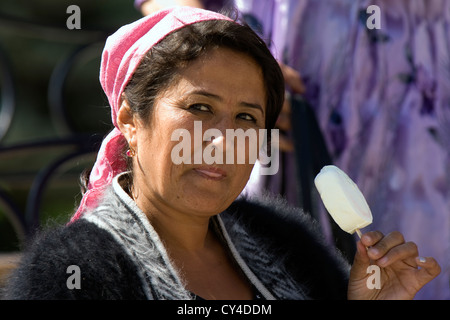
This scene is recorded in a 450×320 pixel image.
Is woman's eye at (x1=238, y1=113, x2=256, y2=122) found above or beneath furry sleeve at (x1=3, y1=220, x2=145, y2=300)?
above

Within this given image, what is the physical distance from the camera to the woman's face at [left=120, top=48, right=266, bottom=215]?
180 centimetres

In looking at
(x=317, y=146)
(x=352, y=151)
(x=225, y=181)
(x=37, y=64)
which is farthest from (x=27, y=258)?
(x=37, y=64)

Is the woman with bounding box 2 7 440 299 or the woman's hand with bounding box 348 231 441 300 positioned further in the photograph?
the woman's hand with bounding box 348 231 441 300

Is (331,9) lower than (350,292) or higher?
higher

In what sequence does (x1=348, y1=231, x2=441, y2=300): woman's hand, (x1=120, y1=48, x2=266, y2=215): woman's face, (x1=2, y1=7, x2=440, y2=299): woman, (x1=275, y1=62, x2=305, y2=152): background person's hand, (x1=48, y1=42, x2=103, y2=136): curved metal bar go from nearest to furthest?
1. (x1=2, y1=7, x2=440, y2=299): woman
2. (x1=120, y1=48, x2=266, y2=215): woman's face
3. (x1=348, y1=231, x2=441, y2=300): woman's hand
4. (x1=275, y1=62, x2=305, y2=152): background person's hand
5. (x1=48, y1=42, x2=103, y2=136): curved metal bar

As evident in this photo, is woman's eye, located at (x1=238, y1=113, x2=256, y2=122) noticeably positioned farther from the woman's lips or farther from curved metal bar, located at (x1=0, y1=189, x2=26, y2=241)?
curved metal bar, located at (x1=0, y1=189, x2=26, y2=241)

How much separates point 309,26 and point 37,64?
260 centimetres

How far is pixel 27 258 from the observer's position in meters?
1.64

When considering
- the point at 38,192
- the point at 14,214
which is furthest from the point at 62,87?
the point at 14,214

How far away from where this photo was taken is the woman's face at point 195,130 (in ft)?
5.91

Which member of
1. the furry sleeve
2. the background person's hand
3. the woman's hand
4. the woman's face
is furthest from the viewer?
the background person's hand

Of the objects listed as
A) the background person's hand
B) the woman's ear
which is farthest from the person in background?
the woman's ear

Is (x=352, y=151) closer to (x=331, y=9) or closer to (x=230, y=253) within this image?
(x=331, y=9)

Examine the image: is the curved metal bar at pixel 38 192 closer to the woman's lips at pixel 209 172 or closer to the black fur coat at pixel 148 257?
the black fur coat at pixel 148 257
